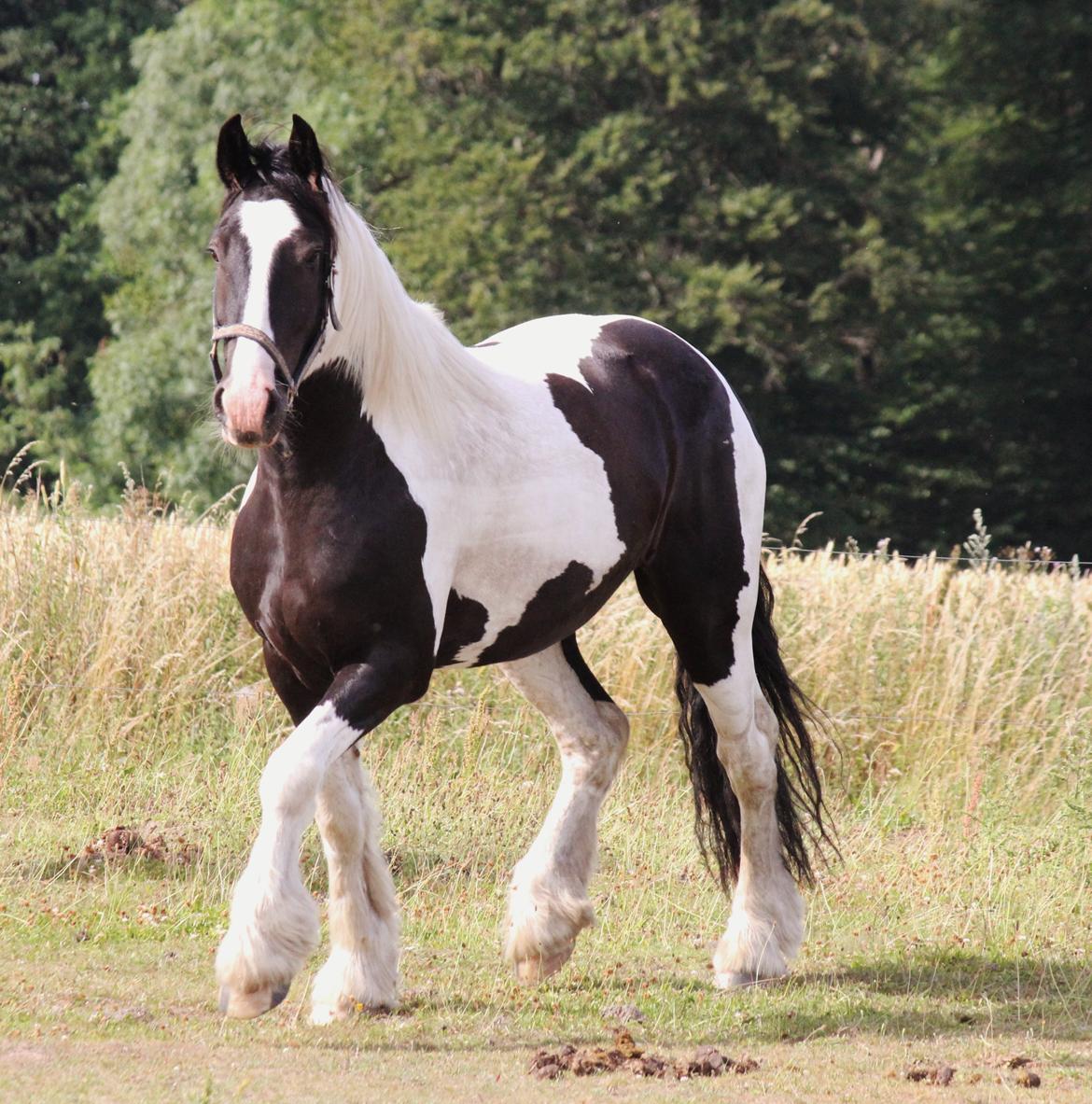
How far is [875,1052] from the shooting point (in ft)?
14.5

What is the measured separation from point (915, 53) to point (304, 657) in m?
23.7

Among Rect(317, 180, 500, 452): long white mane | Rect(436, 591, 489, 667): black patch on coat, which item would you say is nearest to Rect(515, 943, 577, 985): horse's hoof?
Rect(436, 591, 489, 667): black patch on coat

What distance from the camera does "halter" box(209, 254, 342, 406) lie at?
3.70 metres

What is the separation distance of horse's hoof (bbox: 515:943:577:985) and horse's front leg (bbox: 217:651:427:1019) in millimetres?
1313

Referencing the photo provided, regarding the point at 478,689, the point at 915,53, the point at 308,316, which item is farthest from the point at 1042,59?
the point at 308,316

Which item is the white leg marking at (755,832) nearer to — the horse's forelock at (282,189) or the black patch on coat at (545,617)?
the black patch on coat at (545,617)

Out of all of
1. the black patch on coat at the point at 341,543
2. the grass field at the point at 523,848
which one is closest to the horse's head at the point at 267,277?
the black patch on coat at the point at 341,543

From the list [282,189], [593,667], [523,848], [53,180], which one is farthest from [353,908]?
[53,180]

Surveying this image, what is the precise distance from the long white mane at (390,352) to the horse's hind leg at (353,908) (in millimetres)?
1004

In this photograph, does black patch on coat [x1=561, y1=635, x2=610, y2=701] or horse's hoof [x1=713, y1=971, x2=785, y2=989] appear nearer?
horse's hoof [x1=713, y1=971, x2=785, y2=989]

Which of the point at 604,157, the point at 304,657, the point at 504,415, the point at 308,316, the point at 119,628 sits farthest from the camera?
the point at 604,157

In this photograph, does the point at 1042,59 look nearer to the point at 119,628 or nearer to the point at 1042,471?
the point at 1042,471

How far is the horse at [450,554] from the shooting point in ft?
12.6

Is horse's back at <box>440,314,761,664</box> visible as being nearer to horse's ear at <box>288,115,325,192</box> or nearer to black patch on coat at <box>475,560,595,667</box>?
black patch on coat at <box>475,560,595,667</box>
